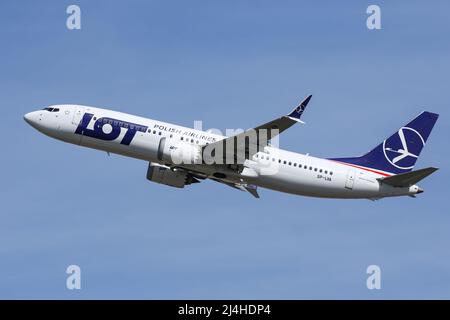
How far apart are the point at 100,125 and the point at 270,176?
525 inches

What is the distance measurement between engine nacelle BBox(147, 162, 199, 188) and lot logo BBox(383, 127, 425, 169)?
52.8ft

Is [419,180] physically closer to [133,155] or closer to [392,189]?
[392,189]

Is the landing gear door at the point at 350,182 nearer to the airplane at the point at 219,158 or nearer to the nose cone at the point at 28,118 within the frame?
the airplane at the point at 219,158

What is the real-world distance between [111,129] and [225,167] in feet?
29.5

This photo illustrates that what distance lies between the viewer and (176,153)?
67.9 m

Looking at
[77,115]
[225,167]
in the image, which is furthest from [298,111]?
[77,115]

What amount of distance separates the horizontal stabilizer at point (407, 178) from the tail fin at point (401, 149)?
10.7ft

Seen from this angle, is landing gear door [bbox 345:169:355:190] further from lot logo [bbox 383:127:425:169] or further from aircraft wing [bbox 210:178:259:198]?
aircraft wing [bbox 210:178:259:198]

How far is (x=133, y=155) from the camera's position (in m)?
68.9

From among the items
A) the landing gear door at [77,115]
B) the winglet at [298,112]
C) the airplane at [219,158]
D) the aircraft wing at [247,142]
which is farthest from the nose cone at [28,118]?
the winglet at [298,112]

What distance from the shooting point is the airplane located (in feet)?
224

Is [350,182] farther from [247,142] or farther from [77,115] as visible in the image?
[77,115]

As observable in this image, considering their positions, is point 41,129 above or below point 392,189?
above

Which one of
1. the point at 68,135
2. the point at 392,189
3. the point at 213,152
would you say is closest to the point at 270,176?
the point at 213,152
